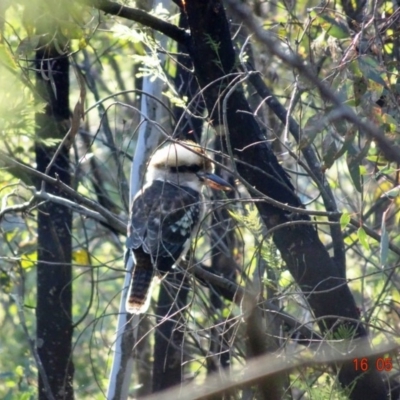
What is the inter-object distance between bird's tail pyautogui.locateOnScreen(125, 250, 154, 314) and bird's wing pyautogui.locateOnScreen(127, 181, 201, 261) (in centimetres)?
9

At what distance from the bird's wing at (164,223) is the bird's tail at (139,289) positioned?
0.09 meters

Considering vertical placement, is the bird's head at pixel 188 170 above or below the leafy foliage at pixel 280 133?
above

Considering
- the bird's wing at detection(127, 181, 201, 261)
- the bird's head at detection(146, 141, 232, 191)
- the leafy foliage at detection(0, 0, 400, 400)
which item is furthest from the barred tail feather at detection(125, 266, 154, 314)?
the bird's head at detection(146, 141, 232, 191)

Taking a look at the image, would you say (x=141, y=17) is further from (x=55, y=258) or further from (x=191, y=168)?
(x=191, y=168)

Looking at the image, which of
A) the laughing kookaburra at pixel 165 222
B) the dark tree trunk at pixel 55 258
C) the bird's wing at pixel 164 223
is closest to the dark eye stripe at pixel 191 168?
the laughing kookaburra at pixel 165 222

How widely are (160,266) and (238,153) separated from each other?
124 centimetres

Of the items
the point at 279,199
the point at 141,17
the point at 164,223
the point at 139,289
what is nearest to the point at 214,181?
the point at 164,223

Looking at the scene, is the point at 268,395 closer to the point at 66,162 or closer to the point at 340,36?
the point at 340,36

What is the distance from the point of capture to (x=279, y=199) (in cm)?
304

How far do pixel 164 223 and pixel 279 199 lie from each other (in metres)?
1.30

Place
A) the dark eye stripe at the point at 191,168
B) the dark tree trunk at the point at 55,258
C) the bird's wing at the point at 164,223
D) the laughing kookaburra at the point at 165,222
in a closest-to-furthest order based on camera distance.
→ the laughing kookaburra at the point at 165,222
the bird's wing at the point at 164,223
the dark tree trunk at the point at 55,258
the dark eye stripe at the point at 191,168

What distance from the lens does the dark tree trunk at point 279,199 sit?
2949 millimetres

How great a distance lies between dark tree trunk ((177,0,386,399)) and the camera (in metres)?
2.95

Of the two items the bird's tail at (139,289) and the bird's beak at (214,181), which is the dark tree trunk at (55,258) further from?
the bird's beak at (214,181)
